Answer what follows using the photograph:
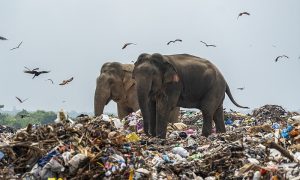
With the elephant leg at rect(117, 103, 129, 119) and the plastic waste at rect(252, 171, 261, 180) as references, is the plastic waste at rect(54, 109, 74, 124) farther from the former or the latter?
the elephant leg at rect(117, 103, 129, 119)

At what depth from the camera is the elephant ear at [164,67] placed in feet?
36.5

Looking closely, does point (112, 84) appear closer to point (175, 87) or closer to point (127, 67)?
point (127, 67)

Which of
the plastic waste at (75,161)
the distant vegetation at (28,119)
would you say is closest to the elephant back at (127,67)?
the plastic waste at (75,161)

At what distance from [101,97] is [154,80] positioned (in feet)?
11.4

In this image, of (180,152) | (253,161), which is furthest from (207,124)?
(253,161)

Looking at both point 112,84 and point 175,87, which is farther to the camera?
point 112,84

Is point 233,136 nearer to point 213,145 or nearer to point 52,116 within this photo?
point 213,145

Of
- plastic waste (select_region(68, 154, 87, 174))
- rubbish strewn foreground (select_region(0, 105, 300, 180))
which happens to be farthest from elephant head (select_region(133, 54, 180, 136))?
plastic waste (select_region(68, 154, 87, 174))

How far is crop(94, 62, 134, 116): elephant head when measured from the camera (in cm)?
1412

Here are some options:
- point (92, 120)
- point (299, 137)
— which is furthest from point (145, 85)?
point (299, 137)

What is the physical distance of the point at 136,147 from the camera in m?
7.45

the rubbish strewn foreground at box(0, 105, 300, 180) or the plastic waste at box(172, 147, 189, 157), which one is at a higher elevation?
the rubbish strewn foreground at box(0, 105, 300, 180)

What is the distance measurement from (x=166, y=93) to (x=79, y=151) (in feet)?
15.6

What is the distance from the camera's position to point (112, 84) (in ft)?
47.7
